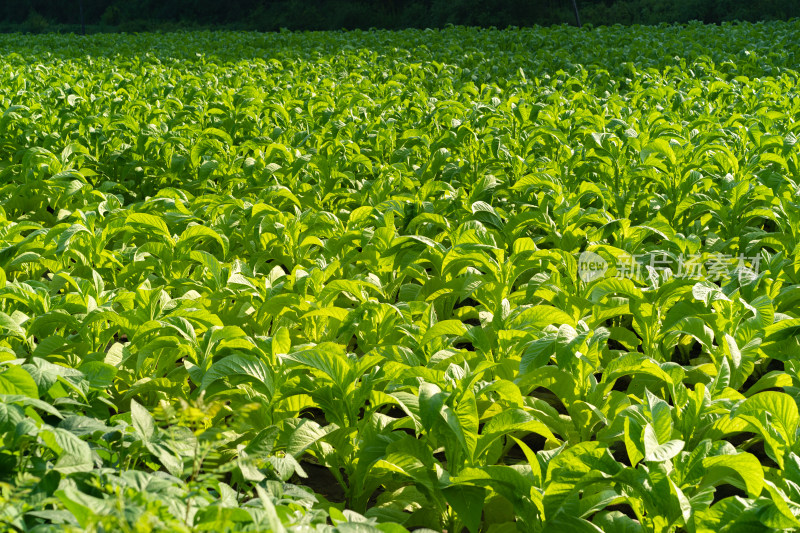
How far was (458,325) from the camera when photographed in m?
2.71

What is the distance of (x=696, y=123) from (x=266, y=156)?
129 inches

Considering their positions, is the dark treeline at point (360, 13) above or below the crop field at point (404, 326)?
above

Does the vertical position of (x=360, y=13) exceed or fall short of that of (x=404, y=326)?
it exceeds it

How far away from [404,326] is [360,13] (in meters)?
31.7

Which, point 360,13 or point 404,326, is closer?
point 404,326

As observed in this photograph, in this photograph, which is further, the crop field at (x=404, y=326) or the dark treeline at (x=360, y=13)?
the dark treeline at (x=360, y=13)

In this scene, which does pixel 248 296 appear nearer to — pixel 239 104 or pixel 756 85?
pixel 239 104

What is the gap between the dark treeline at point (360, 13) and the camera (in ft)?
79.1

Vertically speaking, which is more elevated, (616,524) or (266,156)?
(266,156)

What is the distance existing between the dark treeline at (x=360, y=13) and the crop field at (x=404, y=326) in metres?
18.8

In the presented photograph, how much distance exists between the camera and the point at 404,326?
9.50 feet

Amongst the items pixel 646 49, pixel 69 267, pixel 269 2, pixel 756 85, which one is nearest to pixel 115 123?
pixel 69 267

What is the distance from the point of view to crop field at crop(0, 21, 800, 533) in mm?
1900

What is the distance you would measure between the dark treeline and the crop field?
18765mm
